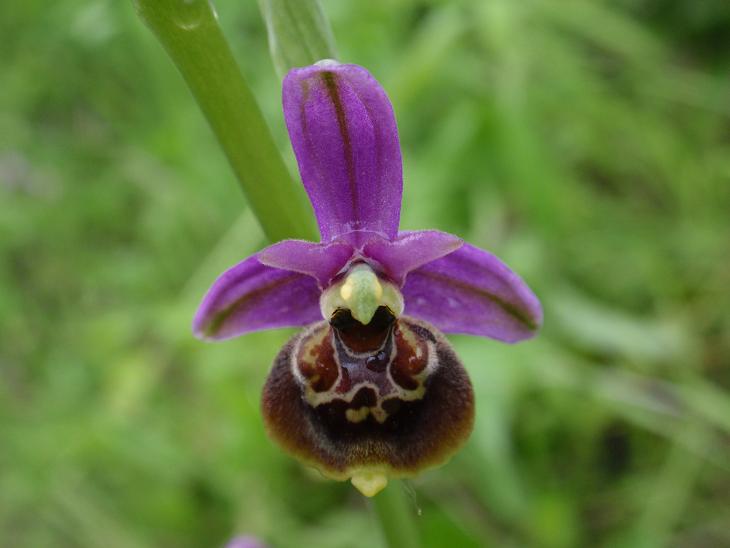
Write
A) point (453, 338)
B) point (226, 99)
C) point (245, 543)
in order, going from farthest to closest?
point (453, 338)
point (245, 543)
point (226, 99)

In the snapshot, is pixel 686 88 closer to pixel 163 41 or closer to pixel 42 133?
pixel 42 133

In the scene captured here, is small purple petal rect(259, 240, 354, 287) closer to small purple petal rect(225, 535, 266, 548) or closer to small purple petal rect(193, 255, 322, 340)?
Result: small purple petal rect(193, 255, 322, 340)

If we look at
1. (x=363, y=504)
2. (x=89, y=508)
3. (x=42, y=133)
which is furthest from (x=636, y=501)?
(x=42, y=133)

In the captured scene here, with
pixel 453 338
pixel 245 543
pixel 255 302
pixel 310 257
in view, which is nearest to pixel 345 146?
pixel 310 257

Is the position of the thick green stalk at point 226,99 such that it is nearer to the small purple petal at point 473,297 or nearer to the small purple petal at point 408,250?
the small purple petal at point 408,250

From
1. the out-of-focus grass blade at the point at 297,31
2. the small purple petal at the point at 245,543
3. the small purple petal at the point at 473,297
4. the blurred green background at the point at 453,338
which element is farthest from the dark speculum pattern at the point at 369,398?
the blurred green background at the point at 453,338

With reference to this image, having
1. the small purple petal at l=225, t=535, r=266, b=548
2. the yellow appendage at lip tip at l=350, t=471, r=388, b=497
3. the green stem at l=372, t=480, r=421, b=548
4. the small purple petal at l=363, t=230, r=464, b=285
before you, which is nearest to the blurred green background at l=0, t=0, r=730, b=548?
the small purple petal at l=225, t=535, r=266, b=548

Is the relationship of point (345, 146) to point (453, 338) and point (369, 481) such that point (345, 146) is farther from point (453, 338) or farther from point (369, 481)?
point (453, 338)
